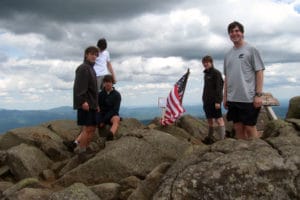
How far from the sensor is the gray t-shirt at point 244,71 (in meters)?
10.6

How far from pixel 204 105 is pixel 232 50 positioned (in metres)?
6.09

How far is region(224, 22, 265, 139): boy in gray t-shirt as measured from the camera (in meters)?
10.6

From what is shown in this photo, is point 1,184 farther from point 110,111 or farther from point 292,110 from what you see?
point 292,110

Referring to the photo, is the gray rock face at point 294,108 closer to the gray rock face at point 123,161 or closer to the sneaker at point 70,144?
the gray rock face at point 123,161

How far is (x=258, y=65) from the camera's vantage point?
10539mm

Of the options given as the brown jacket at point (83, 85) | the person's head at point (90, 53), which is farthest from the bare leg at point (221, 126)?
the person's head at point (90, 53)

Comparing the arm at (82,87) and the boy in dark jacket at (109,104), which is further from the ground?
the arm at (82,87)

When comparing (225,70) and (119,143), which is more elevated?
(225,70)

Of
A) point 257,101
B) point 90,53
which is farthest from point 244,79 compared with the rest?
point 90,53

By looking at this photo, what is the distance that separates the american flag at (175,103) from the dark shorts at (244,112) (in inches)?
322

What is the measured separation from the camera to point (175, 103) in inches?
763

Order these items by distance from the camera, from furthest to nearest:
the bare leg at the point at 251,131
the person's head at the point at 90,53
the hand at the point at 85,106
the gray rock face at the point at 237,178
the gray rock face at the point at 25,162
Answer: the gray rock face at the point at 25,162 → the person's head at the point at 90,53 → the hand at the point at 85,106 → the bare leg at the point at 251,131 → the gray rock face at the point at 237,178

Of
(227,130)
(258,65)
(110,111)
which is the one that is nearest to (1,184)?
(110,111)

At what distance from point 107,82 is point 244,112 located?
305 inches
